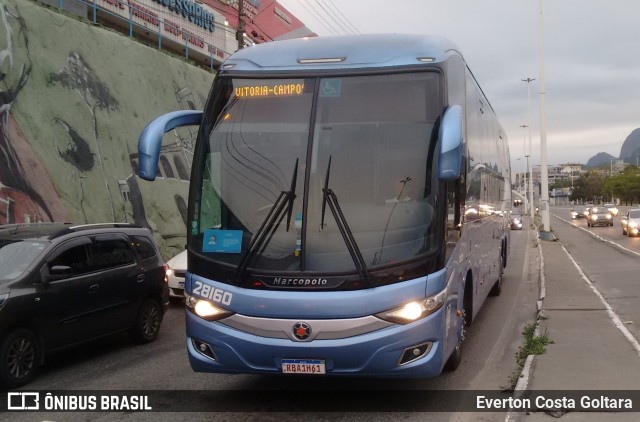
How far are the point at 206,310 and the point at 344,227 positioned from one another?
146cm

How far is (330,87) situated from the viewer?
5.92 meters

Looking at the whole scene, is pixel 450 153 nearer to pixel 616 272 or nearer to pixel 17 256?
pixel 17 256

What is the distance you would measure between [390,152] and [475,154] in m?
3.17

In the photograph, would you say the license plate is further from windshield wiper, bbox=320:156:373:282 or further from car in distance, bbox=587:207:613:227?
car in distance, bbox=587:207:613:227

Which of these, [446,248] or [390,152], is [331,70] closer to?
[390,152]

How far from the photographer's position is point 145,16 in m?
30.1

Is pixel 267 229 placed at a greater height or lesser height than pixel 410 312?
greater

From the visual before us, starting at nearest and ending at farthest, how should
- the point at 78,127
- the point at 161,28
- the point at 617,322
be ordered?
the point at 617,322, the point at 78,127, the point at 161,28

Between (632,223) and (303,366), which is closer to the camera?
(303,366)

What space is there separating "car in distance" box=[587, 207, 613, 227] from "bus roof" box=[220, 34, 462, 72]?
154ft

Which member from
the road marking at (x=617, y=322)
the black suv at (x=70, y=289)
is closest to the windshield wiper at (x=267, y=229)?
the black suv at (x=70, y=289)

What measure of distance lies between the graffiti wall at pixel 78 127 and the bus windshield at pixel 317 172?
9.49m

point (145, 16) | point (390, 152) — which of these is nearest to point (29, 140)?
point (390, 152)

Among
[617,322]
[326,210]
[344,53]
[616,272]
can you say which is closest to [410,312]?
[326,210]
